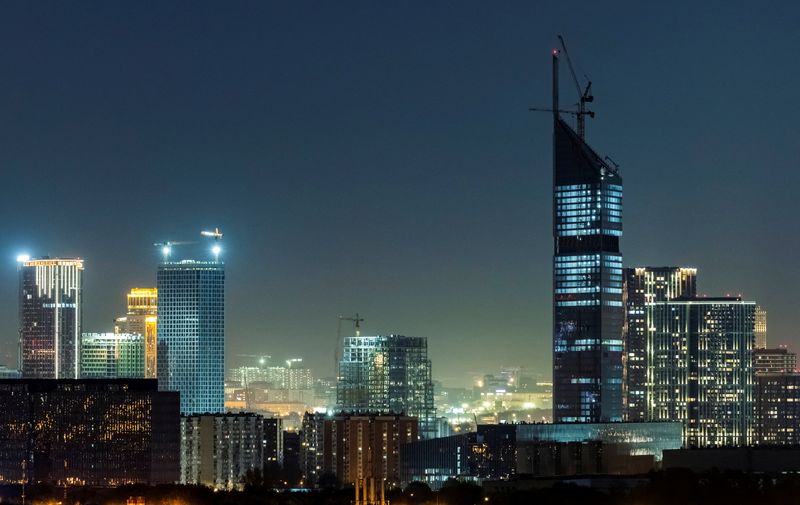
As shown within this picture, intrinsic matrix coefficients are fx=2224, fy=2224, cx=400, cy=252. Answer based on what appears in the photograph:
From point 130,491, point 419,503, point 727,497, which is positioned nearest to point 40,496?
point 130,491

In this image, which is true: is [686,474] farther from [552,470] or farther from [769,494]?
[552,470]

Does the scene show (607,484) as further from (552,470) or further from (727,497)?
(552,470)

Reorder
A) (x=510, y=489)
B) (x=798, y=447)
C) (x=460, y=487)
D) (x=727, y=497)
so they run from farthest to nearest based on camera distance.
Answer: (x=798, y=447), (x=460, y=487), (x=510, y=489), (x=727, y=497)

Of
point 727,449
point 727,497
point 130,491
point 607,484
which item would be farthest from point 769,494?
point 130,491

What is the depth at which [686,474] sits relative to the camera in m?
152

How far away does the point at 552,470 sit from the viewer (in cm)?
19100

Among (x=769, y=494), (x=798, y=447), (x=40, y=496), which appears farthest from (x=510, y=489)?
(x=40, y=496)

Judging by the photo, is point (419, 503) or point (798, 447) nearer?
point (419, 503)

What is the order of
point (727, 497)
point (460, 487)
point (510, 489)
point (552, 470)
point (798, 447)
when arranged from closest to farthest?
1. point (727, 497)
2. point (510, 489)
3. point (460, 487)
4. point (798, 447)
5. point (552, 470)

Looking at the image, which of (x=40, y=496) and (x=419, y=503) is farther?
(x=40, y=496)

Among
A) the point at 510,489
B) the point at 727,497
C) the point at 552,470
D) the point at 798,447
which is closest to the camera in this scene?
the point at 727,497

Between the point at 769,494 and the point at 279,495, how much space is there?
4616 cm

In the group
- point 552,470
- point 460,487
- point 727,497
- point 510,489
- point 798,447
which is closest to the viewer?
point 727,497

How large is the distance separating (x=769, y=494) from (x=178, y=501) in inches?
1866
